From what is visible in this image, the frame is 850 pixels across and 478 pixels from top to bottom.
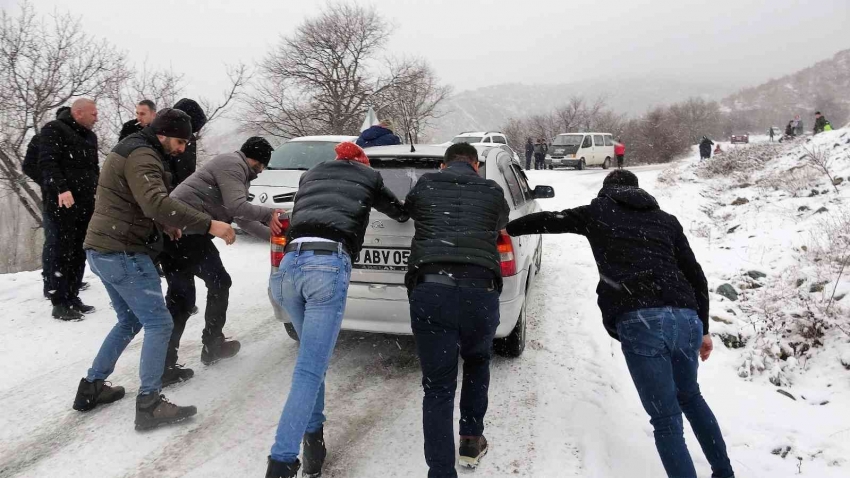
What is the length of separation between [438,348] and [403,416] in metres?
1.09

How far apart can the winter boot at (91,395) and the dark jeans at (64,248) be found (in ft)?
7.47

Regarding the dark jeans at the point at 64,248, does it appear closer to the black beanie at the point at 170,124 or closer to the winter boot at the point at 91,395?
the winter boot at the point at 91,395

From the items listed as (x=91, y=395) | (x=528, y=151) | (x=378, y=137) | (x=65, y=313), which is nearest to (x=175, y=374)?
(x=91, y=395)

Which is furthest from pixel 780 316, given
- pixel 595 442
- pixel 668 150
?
pixel 668 150

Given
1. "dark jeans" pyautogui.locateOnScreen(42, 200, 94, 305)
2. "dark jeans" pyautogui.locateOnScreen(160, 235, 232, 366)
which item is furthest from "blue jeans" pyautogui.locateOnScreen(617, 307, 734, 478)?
"dark jeans" pyautogui.locateOnScreen(42, 200, 94, 305)

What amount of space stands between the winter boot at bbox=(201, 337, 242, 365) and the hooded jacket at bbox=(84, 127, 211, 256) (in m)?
1.31

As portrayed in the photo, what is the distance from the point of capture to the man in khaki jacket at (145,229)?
2893mm

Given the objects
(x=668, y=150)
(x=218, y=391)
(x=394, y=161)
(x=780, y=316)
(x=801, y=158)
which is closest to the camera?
(x=218, y=391)

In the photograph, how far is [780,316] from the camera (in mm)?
4555

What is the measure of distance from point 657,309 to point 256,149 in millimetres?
2970

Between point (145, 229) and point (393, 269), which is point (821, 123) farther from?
point (145, 229)

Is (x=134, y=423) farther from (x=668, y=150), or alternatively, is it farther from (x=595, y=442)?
(x=668, y=150)

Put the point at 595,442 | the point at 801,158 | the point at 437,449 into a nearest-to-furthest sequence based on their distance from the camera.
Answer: the point at 437,449 < the point at 595,442 < the point at 801,158

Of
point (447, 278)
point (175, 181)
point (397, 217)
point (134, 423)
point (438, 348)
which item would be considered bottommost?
point (134, 423)
